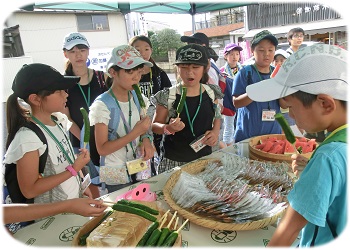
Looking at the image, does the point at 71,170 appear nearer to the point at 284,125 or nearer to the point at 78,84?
the point at 284,125

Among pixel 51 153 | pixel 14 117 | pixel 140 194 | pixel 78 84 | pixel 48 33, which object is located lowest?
pixel 140 194

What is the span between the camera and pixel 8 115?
1337 millimetres

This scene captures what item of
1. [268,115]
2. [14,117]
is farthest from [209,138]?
[14,117]

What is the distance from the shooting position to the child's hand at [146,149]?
1.76 m

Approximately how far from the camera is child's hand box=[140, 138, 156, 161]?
1764 millimetres

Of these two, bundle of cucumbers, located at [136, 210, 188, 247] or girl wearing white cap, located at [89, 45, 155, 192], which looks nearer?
bundle of cucumbers, located at [136, 210, 188, 247]

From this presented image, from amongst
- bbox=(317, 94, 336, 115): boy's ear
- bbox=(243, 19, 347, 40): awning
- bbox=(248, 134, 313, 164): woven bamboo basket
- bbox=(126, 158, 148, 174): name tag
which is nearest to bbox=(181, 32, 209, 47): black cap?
bbox=(248, 134, 313, 164): woven bamboo basket

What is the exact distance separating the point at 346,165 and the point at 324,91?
223mm

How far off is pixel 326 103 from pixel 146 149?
1232 mm

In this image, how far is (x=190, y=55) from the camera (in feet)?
6.04

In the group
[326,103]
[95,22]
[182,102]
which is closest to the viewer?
[326,103]

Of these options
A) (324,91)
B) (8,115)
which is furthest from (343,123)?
(8,115)

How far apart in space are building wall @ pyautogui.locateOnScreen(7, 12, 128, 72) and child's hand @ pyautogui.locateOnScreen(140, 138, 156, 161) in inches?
358

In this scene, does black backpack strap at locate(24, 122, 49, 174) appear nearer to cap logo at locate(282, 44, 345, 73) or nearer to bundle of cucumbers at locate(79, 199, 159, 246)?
bundle of cucumbers at locate(79, 199, 159, 246)
